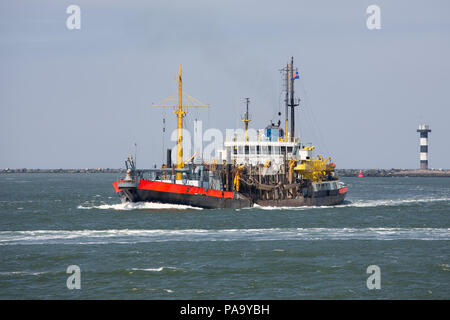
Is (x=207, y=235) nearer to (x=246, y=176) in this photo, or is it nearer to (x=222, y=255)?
(x=222, y=255)

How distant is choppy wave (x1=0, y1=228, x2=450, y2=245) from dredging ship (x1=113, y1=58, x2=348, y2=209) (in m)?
13.2

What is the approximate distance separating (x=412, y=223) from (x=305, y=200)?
16504mm

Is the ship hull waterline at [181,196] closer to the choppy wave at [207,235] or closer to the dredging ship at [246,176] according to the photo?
the dredging ship at [246,176]

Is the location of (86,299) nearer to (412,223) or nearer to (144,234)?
(144,234)

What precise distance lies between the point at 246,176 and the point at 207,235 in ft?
72.1

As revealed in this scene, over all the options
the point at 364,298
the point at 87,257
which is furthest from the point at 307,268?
the point at 87,257

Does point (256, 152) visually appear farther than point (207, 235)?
Yes

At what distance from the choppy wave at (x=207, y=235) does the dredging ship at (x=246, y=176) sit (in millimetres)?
13242

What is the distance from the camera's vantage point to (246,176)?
207 ft

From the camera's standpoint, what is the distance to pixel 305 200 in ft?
216

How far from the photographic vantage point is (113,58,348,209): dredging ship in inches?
2263
